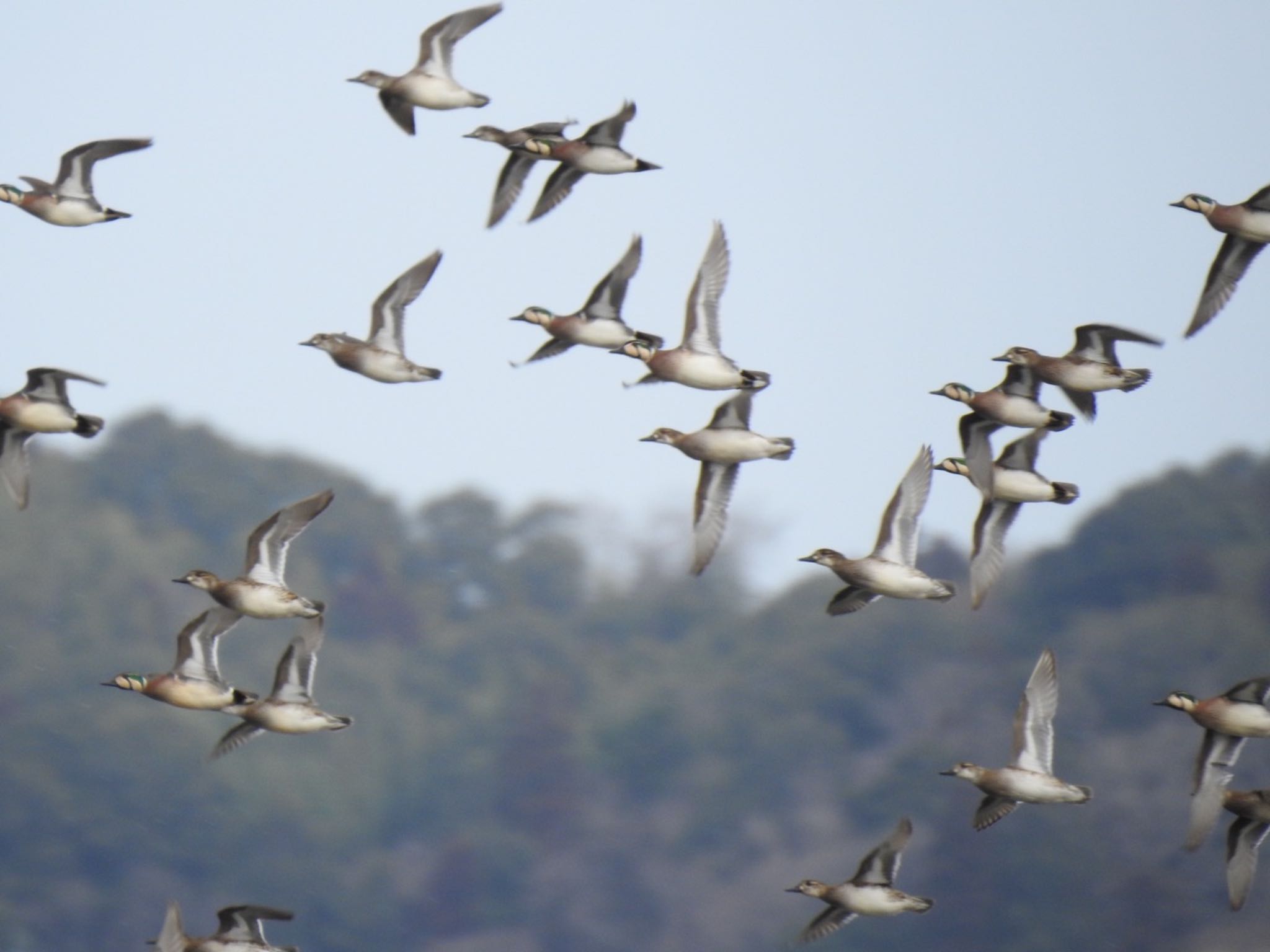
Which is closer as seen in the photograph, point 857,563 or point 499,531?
point 857,563

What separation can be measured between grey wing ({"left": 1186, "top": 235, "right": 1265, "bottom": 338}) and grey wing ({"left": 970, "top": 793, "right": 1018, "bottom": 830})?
585 centimetres

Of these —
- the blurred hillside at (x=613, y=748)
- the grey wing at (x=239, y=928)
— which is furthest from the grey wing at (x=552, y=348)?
the blurred hillside at (x=613, y=748)

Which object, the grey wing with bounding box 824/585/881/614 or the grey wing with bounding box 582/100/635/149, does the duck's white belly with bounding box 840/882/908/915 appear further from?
the grey wing with bounding box 582/100/635/149

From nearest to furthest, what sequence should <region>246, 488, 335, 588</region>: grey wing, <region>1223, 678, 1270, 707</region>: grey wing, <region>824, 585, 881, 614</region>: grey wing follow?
<region>1223, 678, 1270, 707</region>: grey wing
<region>246, 488, 335, 588</region>: grey wing
<region>824, 585, 881, 614</region>: grey wing

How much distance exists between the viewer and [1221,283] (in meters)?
24.6

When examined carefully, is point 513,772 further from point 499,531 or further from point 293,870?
point 499,531

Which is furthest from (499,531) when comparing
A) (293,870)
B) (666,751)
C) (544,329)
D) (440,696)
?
(544,329)

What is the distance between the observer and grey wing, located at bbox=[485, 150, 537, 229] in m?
27.0

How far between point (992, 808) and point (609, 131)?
28.3ft

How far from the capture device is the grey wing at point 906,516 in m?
23.8

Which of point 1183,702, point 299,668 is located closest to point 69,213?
point 299,668

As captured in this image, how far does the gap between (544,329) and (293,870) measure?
48.9 m

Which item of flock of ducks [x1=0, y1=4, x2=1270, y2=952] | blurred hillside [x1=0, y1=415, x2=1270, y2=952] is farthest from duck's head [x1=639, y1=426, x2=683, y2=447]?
blurred hillside [x1=0, y1=415, x2=1270, y2=952]

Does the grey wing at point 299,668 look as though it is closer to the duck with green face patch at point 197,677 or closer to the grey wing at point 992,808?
the duck with green face patch at point 197,677
